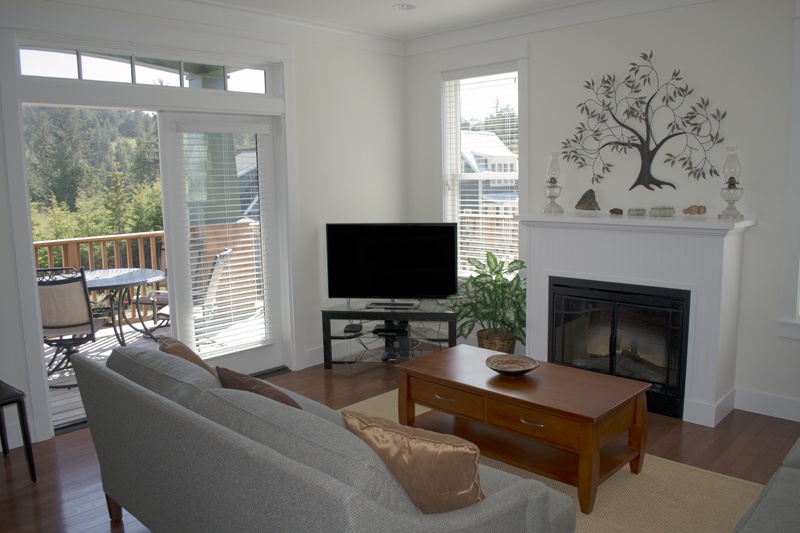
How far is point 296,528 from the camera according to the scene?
168 centimetres

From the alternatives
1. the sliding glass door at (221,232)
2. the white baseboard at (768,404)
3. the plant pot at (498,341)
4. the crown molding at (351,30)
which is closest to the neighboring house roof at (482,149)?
the crown molding at (351,30)

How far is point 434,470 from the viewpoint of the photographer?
1.86m

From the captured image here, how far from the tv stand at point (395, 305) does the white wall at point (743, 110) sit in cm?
119

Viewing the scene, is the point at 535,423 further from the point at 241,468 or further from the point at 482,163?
the point at 482,163

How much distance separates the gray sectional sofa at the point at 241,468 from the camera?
65.8 inches

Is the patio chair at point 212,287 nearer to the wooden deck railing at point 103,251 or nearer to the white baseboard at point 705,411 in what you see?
the wooden deck railing at point 103,251

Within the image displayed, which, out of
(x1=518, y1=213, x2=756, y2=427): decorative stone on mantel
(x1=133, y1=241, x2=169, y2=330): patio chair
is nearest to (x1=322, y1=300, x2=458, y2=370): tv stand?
(x1=518, y1=213, x2=756, y2=427): decorative stone on mantel

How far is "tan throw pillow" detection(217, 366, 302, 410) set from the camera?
92.9 inches

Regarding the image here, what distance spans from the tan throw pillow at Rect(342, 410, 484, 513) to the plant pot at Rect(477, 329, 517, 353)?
10.6 feet

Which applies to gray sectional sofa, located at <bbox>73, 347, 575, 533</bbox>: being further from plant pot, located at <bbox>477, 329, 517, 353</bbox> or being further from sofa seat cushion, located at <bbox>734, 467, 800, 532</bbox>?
plant pot, located at <bbox>477, 329, 517, 353</bbox>

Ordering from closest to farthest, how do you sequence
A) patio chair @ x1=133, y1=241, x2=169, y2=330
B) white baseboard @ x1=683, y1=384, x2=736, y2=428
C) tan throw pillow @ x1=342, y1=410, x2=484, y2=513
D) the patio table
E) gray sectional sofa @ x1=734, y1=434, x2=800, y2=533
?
1. tan throw pillow @ x1=342, y1=410, x2=484, y2=513
2. gray sectional sofa @ x1=734, y1=434, x2=800, y2=533
3. white baseboard @ x1=683, y1=384, x2=736, y2=428
4. the patio table
5. patio chair @ x1=133, y1=241, x2=169, y2=330

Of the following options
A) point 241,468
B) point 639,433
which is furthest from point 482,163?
point 241,468

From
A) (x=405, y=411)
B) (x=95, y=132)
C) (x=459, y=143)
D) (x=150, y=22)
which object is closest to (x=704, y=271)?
(x=405, y=411)

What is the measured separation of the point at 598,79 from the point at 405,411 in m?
2.75
